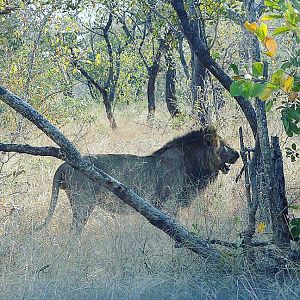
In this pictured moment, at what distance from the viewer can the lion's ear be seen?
8.34 metres

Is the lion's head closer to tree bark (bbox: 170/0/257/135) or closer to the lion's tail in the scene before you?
the lion's tail

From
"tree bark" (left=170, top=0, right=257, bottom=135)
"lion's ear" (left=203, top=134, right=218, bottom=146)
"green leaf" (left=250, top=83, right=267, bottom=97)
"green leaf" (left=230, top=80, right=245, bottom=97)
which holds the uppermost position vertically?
"tree bark" (left=170, top=0, right=257, bottom=135)

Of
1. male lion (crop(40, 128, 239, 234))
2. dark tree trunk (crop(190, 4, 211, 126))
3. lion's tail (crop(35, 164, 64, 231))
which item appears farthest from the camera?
dark tree trunk (crop(190, 4, 211, 126))

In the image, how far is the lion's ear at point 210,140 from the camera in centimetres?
834

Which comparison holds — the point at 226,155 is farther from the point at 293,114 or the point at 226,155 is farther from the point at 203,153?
the point at 293,114

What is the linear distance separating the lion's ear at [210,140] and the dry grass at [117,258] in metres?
0.57

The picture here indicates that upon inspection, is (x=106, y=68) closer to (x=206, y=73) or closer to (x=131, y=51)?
(x=131, y=51)

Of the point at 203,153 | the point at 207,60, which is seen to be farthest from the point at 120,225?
the point at 203,153

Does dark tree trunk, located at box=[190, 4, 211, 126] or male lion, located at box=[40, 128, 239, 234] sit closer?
male lion, located at box=[40, 128, 239, 234]

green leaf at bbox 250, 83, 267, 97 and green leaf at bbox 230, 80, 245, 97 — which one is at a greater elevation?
green leaf at bbox 230, 80, 245, 97

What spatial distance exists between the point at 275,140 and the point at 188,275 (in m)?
1.35

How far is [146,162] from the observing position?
7.98 m

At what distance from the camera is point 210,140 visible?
837 centimetres

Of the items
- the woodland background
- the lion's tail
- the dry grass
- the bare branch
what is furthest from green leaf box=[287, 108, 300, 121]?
the lion's tail
